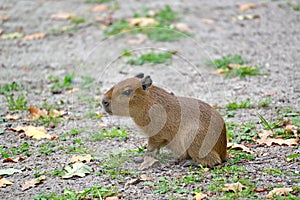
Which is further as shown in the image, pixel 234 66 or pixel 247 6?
pixel 247 6

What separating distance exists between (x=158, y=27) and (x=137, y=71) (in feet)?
3.85

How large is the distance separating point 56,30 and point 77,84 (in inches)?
93.5

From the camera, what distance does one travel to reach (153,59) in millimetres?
7559

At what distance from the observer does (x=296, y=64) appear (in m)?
7.29

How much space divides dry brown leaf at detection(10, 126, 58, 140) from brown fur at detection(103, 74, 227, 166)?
103 centimetres

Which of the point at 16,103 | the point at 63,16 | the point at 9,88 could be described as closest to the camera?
the point at 16,103

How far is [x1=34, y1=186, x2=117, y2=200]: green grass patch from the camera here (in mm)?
3984

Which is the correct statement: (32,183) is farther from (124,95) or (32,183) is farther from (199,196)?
(199,196)

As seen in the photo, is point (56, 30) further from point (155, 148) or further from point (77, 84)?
point (155, 148)

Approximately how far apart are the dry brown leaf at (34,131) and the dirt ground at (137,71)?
8 centimetres

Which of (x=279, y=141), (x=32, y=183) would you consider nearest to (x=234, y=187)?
(x=279, y=141)

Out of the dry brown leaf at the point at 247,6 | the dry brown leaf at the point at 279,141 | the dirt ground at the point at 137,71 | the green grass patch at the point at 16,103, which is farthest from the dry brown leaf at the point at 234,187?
the dry brown leaf at the point at 247,6

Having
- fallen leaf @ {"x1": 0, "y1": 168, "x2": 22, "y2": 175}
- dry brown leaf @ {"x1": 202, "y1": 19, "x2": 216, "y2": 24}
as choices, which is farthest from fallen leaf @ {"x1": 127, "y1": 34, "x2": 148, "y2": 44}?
fallen leaf @ {"x1": 0, "y1": 168, "x2": 22, "y2": 175}

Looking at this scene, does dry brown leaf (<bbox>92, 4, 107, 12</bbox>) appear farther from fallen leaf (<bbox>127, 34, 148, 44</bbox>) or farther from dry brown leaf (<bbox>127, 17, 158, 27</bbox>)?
fallen leaf (<bbox>127, 34, 148, 44</bbox>)
